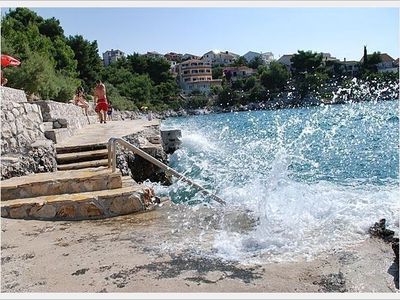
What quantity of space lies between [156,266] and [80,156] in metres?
4.74

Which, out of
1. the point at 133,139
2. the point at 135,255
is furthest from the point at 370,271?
the point at 133,139

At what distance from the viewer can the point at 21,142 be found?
282 inches

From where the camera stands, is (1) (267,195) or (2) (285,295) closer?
(2) (285,295)

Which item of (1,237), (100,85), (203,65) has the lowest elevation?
(1,237)

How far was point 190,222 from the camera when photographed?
546 centimetres

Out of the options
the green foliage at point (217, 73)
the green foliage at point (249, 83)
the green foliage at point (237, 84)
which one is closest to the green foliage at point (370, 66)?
the green foliage at point (249, 83)

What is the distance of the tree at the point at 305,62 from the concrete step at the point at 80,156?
1779 inches

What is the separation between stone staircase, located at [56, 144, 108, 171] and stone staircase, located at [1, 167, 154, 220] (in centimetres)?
85

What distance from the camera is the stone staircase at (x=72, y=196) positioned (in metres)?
5.59

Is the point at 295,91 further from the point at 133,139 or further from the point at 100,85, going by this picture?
the point at 133,139

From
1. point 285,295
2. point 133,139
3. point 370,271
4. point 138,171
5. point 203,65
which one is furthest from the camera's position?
point 203,65

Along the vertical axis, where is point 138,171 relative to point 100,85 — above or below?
below

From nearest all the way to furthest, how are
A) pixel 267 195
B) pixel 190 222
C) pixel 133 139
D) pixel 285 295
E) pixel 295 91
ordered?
pixel 285 295 → pixel 190 222 → pixel 267 195 → pixel 133 139 → pixel 295 91

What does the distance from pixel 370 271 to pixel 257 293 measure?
1.33 meters
